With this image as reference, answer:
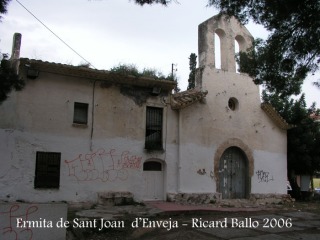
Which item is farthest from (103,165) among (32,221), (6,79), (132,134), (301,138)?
(301,138)

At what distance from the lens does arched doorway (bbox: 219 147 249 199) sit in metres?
16.8

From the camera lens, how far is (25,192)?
41.2 ft

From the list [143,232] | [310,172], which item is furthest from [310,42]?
[310,172]

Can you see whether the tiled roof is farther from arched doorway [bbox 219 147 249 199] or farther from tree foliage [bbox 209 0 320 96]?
tree foliage [bbox 209 0 320 96]

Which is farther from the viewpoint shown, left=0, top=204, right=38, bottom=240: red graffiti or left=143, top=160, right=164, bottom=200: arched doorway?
left=143, top=160, right=164, bottom=200: arched doorway

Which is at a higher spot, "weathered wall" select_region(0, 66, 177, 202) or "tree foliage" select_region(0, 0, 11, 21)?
"tree foliage" select_region(0, 0, 11, 21)

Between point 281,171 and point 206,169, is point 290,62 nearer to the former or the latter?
point 206,169

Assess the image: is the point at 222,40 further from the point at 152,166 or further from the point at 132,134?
the point at 152,166

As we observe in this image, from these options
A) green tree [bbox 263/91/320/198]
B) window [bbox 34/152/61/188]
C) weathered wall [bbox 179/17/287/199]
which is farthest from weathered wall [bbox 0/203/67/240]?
green tree [bbox 263/91/320/198]

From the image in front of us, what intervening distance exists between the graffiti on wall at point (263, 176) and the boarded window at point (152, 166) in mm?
5265

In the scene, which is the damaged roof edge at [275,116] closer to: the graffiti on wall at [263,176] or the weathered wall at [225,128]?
the weathered wall at [225,128]

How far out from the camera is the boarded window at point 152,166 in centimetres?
1505

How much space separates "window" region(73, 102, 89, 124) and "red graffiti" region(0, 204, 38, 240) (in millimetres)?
7135

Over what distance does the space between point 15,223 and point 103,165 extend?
7111 mm
